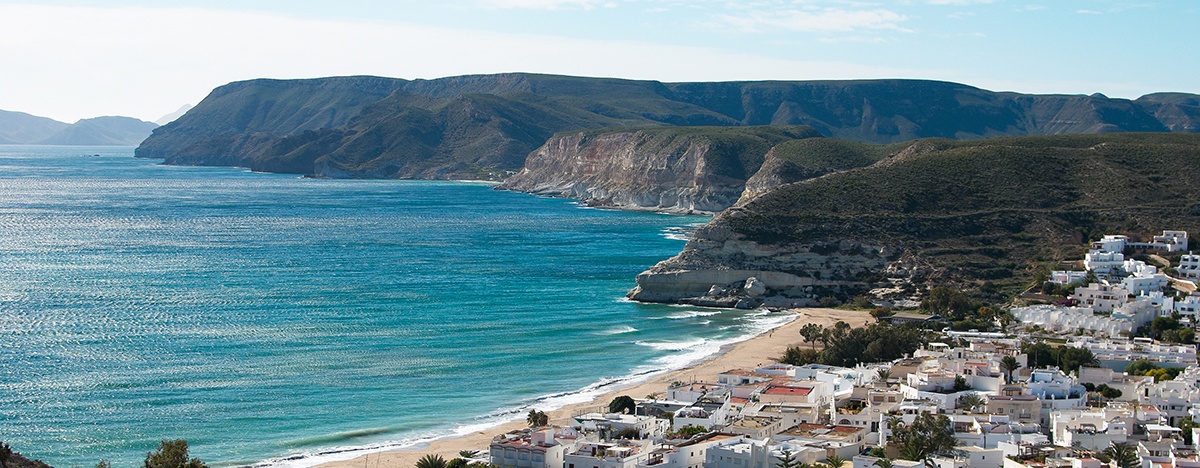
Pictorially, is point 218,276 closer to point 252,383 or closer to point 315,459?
point 252,383

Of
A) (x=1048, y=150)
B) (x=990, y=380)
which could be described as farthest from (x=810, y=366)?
(x=1048, y=150)

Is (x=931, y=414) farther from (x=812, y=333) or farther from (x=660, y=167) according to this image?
(x=660, y=167)

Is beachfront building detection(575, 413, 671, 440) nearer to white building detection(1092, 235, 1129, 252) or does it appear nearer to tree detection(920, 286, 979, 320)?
tree detection(920, 286, 979, 320)

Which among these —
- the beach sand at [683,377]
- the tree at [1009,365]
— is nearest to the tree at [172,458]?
the beach sand at [683,377]

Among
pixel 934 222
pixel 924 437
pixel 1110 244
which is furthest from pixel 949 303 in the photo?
pixel 924 437

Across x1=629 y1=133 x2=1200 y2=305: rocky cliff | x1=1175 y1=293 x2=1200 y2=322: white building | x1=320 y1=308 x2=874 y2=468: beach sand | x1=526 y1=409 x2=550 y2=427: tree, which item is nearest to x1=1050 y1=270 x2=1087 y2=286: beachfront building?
x1=629 y1=133 x2=1200 y2=305: rocky cliff

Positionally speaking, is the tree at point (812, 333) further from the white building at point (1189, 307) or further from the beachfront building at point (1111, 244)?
the beachfront building at point (1111, 244)
